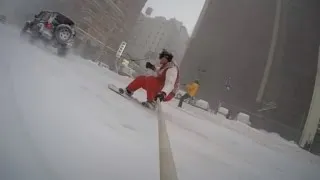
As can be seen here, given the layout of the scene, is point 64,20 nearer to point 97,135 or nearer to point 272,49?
point 97,135

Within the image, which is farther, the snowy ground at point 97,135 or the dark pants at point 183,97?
the dark pants at point 183,97

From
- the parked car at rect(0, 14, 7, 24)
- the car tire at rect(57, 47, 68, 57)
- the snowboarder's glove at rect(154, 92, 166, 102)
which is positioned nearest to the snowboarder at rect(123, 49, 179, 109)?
the snowboarder's glove at rect(154, 92, 166, 102)

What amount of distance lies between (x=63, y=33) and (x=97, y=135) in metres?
0.35

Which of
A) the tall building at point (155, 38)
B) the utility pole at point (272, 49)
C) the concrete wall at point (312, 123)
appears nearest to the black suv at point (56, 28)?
the tall building at point (155, 38)

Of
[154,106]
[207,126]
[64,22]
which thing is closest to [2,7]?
[64,22]

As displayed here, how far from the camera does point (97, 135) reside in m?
0.55

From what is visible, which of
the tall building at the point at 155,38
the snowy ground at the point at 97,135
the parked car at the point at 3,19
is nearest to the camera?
the snowy ground at the point at 97,135

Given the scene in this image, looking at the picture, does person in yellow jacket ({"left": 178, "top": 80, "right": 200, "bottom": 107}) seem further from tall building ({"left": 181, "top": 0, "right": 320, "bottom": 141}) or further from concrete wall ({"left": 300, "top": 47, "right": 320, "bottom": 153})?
concrete wall ({"left": 300, "top": 47, "right": 320, "bottom": 153})

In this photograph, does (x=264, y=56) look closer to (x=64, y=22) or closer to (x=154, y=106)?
(x=154, y=106)

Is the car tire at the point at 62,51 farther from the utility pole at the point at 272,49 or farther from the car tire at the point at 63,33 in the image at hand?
the utility pole at the point at 272,49

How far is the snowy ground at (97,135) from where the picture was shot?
0.46 m

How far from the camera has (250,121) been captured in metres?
0.81

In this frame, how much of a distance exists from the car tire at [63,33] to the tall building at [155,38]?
0.47 feet

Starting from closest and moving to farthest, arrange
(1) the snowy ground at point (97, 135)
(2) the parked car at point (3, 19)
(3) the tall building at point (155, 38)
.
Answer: (1) the snowy ground at point (97, 135)
(2) the parked car at point (3, 19)
(3) the tall building at point (155, 38)
